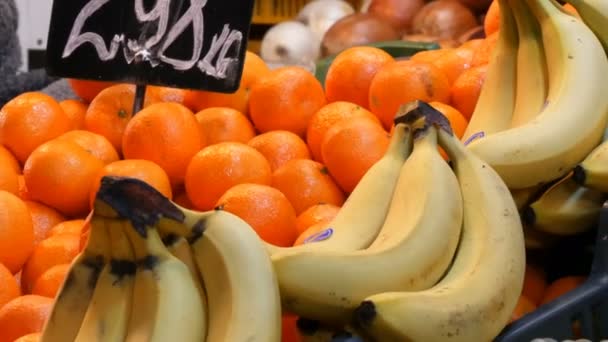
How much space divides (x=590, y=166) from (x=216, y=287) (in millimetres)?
423

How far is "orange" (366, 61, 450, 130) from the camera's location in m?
1.28

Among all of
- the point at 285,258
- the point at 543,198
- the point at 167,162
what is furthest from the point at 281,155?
the point at 285,258

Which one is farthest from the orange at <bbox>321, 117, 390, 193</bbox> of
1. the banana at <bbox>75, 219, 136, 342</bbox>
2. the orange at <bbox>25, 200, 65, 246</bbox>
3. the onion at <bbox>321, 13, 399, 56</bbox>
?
the onion at <bbox>321, 13, 399, 56</bbox>

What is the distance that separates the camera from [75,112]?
150 cm

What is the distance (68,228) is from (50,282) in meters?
0.18

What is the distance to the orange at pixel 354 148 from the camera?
1.18 meters

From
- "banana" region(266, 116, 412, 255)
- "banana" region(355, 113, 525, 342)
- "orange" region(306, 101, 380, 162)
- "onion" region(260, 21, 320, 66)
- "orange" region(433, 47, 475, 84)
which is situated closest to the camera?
"banana" region(355, 113, 525, 342)

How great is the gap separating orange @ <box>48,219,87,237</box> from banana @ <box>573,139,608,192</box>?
705 mm

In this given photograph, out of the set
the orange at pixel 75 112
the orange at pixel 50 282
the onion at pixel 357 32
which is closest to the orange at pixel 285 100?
the orange at pixel 75 112

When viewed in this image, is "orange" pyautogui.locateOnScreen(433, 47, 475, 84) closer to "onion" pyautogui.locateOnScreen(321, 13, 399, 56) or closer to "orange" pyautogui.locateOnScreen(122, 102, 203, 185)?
"orange" pyautogui.locateOnScreen(122, 102, 203, 185)

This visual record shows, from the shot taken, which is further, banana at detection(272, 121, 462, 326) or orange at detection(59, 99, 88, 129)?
orange at detection(59, 99, 88, 129)

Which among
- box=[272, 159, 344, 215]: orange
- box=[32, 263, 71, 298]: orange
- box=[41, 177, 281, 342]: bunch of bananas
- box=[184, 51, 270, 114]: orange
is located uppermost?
box=[41, 177, 281, 342]: bunch of bananas

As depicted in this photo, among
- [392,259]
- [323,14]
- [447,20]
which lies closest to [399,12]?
[447,20]

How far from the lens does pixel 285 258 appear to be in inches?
27.2
